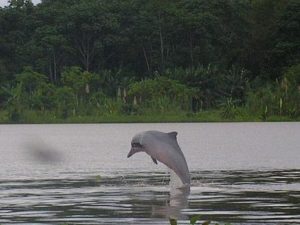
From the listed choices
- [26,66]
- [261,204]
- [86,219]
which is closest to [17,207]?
[86,219]

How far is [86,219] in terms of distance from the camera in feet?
63.5

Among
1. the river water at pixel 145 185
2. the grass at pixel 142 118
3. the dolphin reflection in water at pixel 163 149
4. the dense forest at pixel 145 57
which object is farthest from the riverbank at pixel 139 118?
the dolphin reflection in water at pixel 163 149

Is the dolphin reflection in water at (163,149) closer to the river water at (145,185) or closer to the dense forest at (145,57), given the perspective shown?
the river water at (145,185)

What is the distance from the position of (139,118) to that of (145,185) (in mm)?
57457

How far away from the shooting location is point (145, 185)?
2769 cm

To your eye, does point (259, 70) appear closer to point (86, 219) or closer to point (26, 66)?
point (26, 66)

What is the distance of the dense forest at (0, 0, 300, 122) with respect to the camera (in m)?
87.3

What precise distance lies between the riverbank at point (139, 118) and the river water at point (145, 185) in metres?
26.9

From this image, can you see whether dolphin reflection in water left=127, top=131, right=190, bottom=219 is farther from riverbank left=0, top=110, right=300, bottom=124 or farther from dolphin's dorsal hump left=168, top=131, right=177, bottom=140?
riverbank left=0, top=110, right=300, bottom=124

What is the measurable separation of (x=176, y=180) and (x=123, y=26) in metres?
74.7

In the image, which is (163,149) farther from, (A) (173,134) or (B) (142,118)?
(B) (142,118)

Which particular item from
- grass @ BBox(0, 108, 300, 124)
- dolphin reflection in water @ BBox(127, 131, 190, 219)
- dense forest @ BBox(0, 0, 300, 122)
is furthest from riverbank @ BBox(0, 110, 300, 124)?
dolphin reflection in water @ BBox(127, 131, 190, 219)

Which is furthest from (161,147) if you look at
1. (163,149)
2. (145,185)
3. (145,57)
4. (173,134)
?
(145,57)

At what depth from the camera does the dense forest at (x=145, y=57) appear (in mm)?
87312
